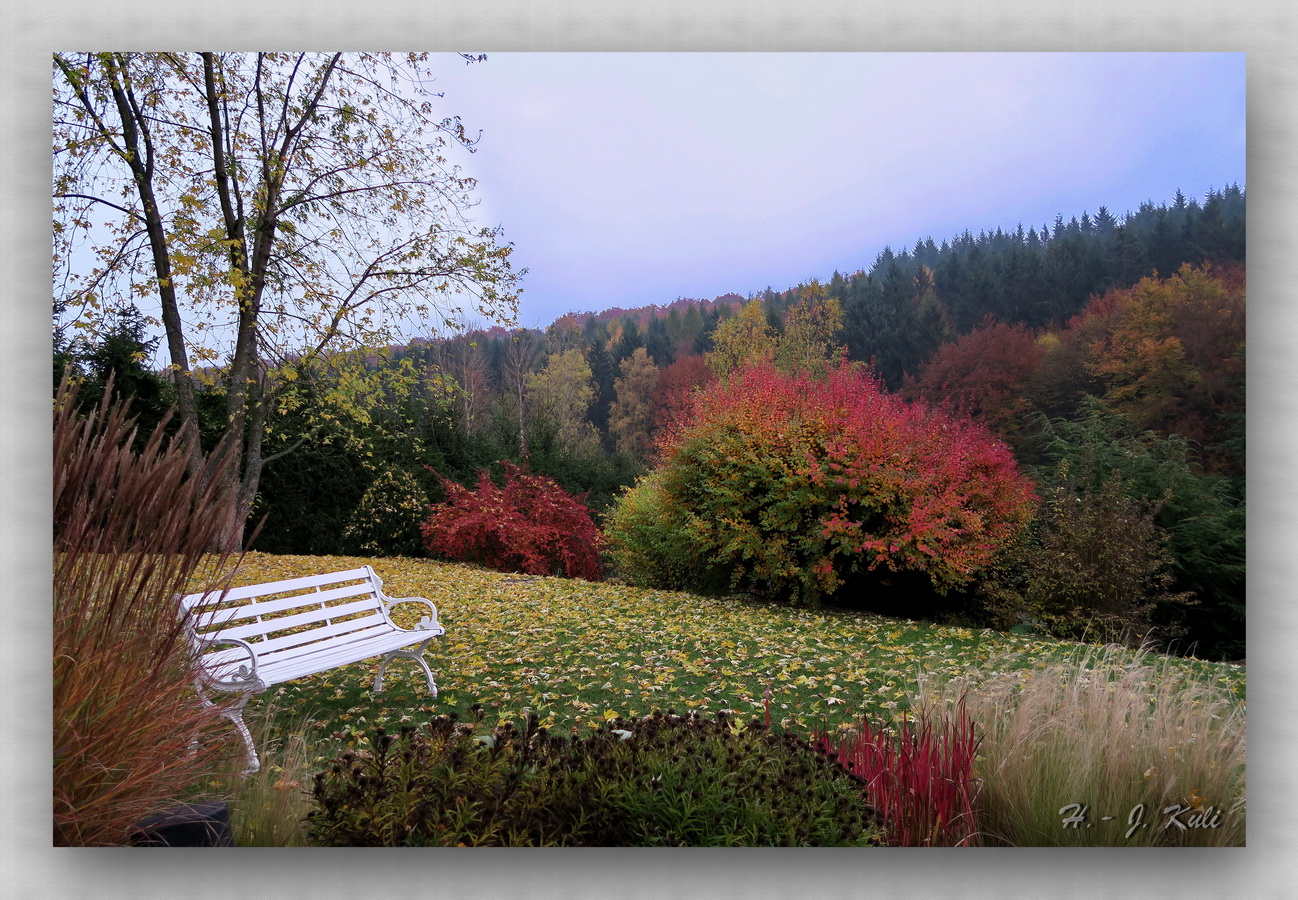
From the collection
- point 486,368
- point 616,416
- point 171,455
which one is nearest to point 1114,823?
point 171,455

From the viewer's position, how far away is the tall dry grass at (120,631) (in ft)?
5.79

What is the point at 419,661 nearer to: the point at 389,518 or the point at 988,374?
the point at 988,374

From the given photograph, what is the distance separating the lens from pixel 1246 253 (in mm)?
2619

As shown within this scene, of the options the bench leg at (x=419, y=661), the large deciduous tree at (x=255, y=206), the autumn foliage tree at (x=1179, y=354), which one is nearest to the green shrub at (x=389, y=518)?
the large deciduous tree at (x=255, y=206)

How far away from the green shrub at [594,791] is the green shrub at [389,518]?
5.42 metres

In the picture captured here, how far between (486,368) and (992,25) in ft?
10.9

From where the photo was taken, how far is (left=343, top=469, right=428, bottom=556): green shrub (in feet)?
23.6

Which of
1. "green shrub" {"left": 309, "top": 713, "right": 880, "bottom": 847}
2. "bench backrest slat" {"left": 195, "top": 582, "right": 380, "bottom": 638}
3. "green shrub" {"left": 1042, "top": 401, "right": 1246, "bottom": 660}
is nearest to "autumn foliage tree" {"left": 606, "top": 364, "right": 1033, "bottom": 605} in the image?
"green shrub" {"left": 1042, "top": 401, "right": 1246, "bottom": 660}

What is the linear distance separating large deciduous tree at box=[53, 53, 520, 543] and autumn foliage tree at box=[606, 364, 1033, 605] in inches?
92.8

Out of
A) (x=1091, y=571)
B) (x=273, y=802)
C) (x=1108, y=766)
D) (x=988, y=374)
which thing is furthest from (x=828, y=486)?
(x=273, y=802)

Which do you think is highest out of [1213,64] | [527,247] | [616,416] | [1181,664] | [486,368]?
[1213,64]

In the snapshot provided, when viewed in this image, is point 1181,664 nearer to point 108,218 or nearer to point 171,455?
point 171,455

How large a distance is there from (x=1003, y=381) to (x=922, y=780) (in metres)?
A: 2.81

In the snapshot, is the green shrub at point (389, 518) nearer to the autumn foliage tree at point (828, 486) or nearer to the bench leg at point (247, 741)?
the autumn foliage tree at point (828, 486)
